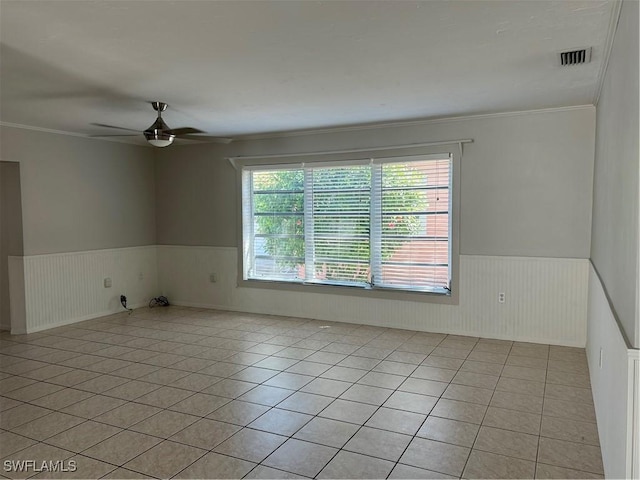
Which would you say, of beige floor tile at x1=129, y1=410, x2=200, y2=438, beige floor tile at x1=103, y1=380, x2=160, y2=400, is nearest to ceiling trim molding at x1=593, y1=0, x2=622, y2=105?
beige floor tile at x1=129, y1=410, x2=200, y2=438

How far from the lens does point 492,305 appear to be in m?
5.12

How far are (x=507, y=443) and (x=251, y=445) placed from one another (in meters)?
1.58

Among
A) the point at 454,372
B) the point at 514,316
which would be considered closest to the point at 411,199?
the point at 514,316

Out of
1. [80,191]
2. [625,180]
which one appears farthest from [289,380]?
[80,191]

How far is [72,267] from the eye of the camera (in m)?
6.04

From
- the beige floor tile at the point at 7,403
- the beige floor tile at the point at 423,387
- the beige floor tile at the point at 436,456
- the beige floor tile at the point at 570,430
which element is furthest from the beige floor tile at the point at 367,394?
the beige floor tile at the point at 7,403

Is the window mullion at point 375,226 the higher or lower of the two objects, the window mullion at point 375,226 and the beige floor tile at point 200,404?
the higher

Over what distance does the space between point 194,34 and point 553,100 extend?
3.40 m

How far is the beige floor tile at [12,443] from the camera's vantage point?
279 centimetres

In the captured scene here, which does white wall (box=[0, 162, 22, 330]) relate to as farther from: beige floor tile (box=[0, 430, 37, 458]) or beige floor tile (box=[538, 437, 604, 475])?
beige floor tile (box=[538, 437, 604, 475])

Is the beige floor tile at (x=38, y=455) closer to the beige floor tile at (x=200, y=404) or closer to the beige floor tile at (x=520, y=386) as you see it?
the beige floor tile at (x=200, y=404)

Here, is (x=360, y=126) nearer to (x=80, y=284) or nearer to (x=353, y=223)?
(x=353, y=223)

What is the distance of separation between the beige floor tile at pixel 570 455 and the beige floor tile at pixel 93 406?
2.95 meters

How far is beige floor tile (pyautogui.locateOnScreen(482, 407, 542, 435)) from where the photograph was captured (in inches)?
119
